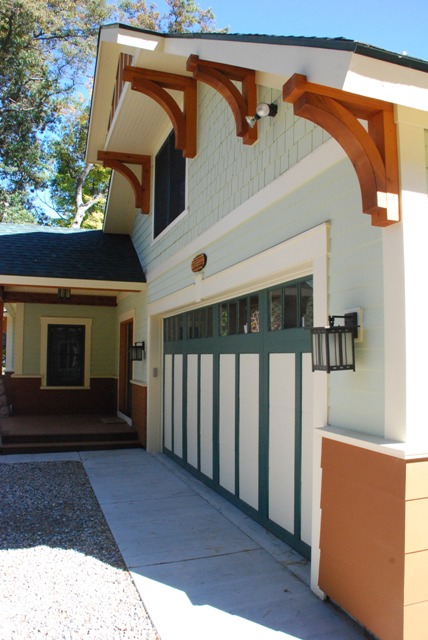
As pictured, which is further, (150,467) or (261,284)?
(150,467)

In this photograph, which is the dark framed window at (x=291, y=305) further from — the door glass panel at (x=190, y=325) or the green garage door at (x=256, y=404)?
the door glass panel at (x=190, y=325)

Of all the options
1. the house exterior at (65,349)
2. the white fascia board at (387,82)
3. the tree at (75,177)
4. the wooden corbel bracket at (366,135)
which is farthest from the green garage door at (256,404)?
the tree at (75,177)

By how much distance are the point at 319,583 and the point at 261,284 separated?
2606 millimetres

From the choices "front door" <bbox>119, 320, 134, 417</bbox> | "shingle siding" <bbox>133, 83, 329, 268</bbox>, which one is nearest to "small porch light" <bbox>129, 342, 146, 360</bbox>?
"front door" <bbox>119, 320, 134, 417</bbox>

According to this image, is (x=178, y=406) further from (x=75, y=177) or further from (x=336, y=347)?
(x=75, y=177)

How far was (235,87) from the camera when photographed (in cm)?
512

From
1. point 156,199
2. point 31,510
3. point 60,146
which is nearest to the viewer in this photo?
point 31,510

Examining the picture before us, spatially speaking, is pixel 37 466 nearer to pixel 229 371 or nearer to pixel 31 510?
pixel 31 510

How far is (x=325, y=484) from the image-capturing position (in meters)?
3.62

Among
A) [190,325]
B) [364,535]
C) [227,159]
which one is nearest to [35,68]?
[190,325]

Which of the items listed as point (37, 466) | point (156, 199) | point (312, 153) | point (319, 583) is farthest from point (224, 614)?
point (156, 199)

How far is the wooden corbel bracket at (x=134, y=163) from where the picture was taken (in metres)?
9.77

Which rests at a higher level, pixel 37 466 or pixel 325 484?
pixel 325 484

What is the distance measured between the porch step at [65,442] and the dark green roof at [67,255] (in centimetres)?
275
